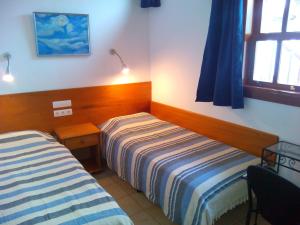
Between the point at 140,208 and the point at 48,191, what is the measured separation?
0.98m

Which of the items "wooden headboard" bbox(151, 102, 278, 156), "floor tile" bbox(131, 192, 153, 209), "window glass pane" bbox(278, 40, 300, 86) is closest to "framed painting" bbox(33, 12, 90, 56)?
"wooden headboard" bbox(151, 102, 278, 156)

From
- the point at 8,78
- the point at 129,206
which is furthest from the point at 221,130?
the point at 8,78

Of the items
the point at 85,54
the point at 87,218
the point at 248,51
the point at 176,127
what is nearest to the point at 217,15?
the point at 248,51

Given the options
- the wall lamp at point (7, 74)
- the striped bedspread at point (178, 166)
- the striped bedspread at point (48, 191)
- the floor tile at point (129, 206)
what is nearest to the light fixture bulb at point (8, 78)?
the wall lamp at point (7, 74)

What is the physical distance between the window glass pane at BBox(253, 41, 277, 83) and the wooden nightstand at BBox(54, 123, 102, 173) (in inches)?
68.1

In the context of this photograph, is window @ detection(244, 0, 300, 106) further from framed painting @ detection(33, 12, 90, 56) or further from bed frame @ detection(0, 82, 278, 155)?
framed painting @ detection(33, 12, 90, 56)

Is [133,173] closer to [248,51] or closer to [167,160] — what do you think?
[167,160]

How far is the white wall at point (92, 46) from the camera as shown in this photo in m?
2.53

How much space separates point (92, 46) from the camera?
2.95m

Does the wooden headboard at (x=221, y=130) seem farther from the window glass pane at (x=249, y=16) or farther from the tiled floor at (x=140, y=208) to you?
the window glass pane at (x=249, y=16)

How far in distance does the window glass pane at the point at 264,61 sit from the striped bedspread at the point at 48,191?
166 centimetres

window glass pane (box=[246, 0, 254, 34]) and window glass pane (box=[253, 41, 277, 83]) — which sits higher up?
window glass pane (box=[246, 0, 254, 34])

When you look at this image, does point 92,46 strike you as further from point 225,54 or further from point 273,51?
point 273,51

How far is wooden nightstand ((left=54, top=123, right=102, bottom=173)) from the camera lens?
2.67 metres
